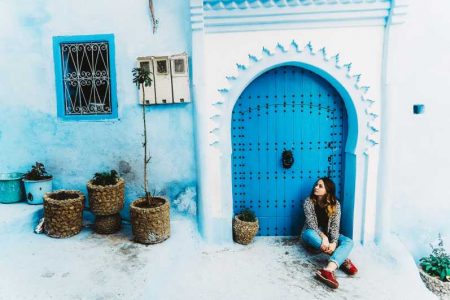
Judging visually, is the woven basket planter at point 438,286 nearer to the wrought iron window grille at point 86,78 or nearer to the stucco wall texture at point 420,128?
the stucco wall texture at point 420,128

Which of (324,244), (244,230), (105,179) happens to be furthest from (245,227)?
(105,179)

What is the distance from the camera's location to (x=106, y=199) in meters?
4.40

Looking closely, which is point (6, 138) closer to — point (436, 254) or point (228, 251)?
point (228, 251)

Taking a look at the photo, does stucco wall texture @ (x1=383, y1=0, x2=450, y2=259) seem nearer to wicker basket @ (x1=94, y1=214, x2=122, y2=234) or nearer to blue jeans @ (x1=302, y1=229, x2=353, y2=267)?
blue jeans @ (x1=302, y1=229, x2=353, y2=267)

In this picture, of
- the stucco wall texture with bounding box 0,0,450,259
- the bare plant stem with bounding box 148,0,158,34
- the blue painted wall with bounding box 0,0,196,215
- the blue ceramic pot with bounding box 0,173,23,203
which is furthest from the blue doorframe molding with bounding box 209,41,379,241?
the blue ceramic pot with bounding box 0,173,23,203

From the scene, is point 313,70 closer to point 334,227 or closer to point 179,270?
point 334,227

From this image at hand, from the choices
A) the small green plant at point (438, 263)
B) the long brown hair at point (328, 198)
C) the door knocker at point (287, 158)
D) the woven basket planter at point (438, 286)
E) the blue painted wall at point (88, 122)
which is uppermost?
the blue painted wall at point (88, 122)

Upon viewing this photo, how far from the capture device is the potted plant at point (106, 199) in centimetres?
439

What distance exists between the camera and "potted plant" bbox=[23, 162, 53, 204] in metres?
4.80

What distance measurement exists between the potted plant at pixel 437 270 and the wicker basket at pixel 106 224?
4.31 meters

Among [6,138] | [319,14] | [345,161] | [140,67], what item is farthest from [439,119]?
[6,138]

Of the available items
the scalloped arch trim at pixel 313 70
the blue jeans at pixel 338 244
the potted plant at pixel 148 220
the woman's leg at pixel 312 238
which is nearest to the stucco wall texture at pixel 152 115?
the scalloped arch trim at pixel 313 70

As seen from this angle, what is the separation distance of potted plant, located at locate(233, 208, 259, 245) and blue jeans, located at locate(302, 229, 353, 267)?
0.68m

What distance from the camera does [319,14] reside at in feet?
14.3
